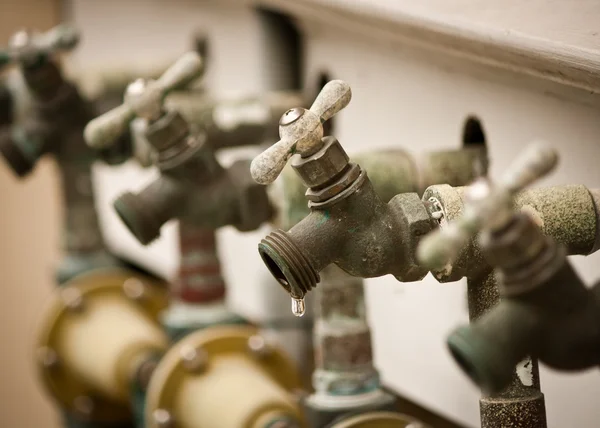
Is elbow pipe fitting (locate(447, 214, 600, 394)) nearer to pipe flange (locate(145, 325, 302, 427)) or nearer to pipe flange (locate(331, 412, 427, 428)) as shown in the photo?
pipe flange (locate(331, 412, 427, 428))

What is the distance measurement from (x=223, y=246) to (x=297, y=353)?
205mm

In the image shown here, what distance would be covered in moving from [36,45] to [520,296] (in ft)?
1.73

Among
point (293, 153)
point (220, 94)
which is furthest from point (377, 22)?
point (220, 94)

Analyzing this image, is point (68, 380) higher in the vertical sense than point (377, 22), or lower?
lower

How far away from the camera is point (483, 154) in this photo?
2.28 feet

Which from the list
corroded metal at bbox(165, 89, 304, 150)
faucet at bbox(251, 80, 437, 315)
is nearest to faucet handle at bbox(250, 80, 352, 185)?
faucet at bbox(251, 80, 437, 315)

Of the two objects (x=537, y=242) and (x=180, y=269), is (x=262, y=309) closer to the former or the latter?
(x=180, y=269)

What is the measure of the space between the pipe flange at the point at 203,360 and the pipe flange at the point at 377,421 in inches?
7.4

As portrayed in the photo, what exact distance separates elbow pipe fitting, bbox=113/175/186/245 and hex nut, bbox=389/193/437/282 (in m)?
0.21

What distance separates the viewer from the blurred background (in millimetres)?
594

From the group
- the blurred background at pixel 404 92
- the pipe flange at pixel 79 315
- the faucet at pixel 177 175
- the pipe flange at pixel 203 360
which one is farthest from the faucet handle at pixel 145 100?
the pipe flange at pixel 79 315

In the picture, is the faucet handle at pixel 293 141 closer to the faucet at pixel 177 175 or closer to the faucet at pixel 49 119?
the faucet at pixel 177 175

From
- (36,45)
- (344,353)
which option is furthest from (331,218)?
(36,45)

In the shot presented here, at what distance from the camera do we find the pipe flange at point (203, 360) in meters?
0.83
